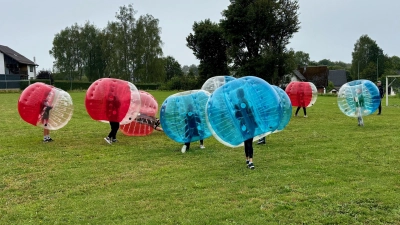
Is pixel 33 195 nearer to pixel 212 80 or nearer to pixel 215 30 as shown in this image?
pixel 212 80

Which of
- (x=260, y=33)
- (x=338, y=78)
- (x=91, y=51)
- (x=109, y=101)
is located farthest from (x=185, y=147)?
(x=338, y=78)

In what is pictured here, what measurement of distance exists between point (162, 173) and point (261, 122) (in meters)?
2.34

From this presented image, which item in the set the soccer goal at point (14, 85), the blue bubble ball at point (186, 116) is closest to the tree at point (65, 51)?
the soccer goal at point (14, 85)

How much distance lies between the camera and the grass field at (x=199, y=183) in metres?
5.22

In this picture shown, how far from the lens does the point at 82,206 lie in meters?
5.62

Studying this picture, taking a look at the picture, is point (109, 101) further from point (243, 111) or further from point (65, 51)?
point (65, 51)

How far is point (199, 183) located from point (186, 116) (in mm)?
2905

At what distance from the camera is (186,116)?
9.36 meters

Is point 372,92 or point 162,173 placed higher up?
point 372,92

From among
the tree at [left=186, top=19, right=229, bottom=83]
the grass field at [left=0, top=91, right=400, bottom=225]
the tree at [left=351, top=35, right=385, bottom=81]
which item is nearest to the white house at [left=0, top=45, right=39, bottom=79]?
the tree at [left=186, top=19, right=229, bottom=83]

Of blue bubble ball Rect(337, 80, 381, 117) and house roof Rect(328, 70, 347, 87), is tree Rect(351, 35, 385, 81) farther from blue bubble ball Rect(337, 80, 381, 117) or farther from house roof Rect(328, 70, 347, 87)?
blue bubble ball Rect(337, 80, 381, 117)

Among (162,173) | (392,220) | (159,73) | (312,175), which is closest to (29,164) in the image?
(162,173)

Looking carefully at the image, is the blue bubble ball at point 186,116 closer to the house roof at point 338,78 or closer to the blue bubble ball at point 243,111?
the blue bubble ball at point 243,111

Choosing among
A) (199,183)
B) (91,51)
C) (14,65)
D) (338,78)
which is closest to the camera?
(199,183)
